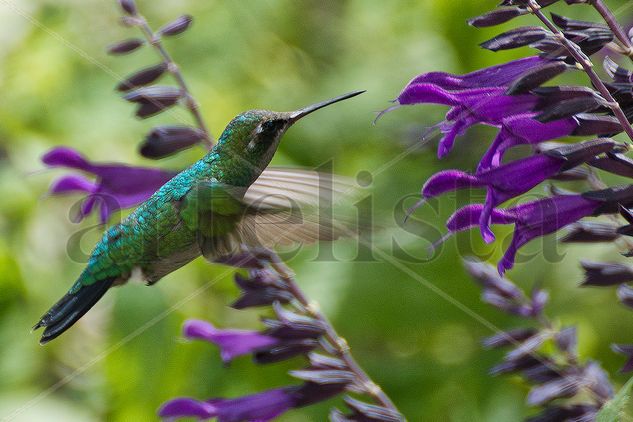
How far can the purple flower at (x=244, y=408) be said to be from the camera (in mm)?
1739

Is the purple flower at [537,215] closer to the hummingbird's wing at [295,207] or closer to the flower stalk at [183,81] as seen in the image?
the hummingbird's wing at [295,207]

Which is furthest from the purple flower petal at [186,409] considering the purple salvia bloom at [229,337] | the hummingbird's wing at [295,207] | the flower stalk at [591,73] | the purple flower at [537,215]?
the flower stalk at [591,73]

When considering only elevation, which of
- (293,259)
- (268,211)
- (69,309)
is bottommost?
(293,259)

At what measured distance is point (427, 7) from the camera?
9.55 ft

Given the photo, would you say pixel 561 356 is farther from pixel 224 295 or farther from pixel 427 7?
pixel 427 7

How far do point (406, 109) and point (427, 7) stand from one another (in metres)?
0.36

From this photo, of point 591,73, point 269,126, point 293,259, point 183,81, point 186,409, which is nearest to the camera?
point 591,73

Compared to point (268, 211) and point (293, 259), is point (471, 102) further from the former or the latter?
point (293, 259)

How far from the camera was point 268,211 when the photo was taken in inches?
57.7

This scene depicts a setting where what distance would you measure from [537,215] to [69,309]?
2.99 ft

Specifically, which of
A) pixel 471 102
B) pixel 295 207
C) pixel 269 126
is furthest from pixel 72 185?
pixel 471 102

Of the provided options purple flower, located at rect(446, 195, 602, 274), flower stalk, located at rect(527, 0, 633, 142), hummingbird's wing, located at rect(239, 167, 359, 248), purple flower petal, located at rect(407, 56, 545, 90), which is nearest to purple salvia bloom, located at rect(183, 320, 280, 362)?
hummingbird's wing, located at rect(239, 167, 359, 248)

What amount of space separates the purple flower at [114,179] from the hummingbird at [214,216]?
77 millimetres

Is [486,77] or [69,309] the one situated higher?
[486,77]
